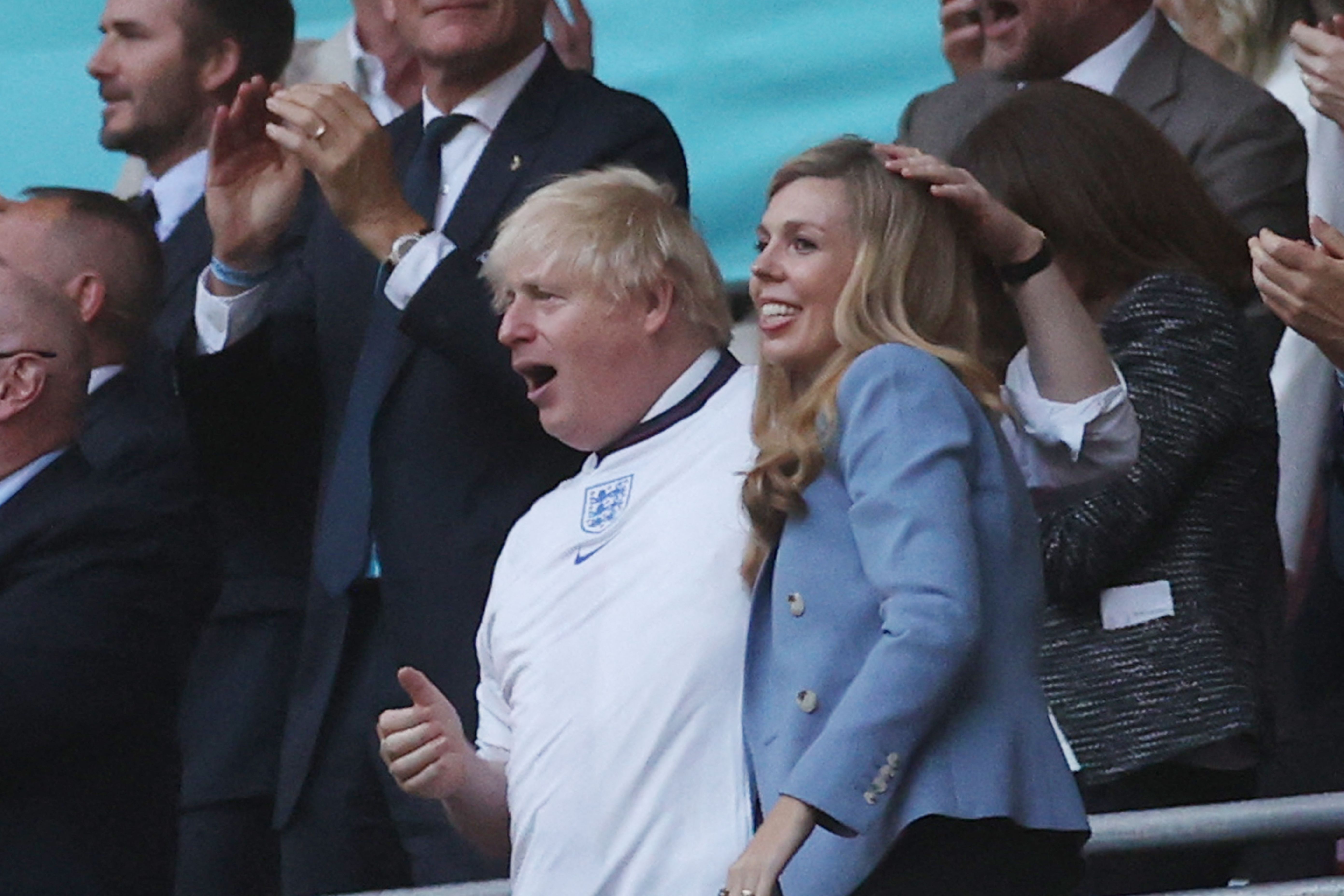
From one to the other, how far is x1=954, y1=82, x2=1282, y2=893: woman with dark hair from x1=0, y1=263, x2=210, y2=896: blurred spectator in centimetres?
136

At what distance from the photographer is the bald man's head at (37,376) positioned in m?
4.47

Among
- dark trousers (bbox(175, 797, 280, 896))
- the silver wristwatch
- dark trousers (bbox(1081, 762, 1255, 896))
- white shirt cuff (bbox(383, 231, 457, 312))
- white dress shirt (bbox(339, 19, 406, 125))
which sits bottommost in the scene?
dark trousers (bbox(1081, 762, 1255, 896))

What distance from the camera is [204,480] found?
4.72 m

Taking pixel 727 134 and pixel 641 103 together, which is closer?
pixel 641 103

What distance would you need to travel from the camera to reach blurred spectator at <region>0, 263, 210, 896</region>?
416 centimetres

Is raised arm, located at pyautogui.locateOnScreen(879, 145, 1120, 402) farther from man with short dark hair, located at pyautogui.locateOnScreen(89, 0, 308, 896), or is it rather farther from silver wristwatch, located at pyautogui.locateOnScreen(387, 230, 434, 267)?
man with short dark hair, located at pyautogui.locateOnScreen(89, 0, 308, 896)

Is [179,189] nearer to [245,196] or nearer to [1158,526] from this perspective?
[245,196]

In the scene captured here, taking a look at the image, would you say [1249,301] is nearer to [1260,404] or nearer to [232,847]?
[1260,404]

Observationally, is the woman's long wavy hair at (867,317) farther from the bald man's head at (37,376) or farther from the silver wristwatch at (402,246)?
the bald man's head at (37,376)

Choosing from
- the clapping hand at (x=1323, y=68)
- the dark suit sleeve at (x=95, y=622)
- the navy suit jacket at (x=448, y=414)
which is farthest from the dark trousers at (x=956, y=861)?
the dark suit sleeve at (x=95, y=622)

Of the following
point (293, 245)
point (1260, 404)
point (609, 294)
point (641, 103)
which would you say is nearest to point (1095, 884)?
point (1260, 404)

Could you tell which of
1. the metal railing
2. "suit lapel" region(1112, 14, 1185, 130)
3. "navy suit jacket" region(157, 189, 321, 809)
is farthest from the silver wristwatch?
the metal railing

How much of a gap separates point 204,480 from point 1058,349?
5.54ft

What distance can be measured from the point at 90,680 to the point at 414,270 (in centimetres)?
77
